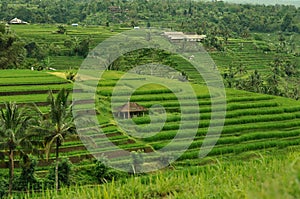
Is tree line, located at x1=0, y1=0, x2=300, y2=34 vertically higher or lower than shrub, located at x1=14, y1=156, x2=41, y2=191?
higher

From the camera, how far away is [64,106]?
14.1m

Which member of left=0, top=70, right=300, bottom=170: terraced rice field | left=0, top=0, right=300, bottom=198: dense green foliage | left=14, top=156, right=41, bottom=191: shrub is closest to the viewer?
left=0, top=0, right=300, bottom=198: dense green foliage

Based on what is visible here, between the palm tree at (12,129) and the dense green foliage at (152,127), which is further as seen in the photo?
the palm tree at (12,129)

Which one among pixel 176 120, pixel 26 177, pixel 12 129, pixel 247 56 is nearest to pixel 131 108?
pixel 176 120

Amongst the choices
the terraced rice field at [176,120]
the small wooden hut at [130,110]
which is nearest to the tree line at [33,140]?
the terraced rice field at [176,120]

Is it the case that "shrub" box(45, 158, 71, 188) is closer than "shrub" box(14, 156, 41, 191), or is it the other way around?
"shrub" box(14, 156, 41, 191)

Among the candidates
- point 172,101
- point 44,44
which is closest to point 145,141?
point 172,101

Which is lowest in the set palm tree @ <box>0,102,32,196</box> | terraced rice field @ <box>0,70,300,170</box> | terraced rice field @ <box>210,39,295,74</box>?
terraced rice field @ <box>210,39,295,74</box>

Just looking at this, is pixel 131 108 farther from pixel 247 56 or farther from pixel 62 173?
pixel 247 56

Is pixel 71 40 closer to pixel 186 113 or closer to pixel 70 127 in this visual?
pixel 186 113

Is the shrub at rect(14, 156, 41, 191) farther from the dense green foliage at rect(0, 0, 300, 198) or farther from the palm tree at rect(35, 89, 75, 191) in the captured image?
the palm tree at rect(35, 89, 75, 191)

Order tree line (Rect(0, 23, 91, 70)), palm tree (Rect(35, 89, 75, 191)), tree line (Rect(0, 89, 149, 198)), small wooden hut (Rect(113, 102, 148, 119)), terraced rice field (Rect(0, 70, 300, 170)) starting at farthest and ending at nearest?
tree line (Rect(0, 23, 91, 70)) < small wooden hut (Rect(113, 102, 148, 119)) < terraced rice field (Rect(0, 70, 300, 170)) < palm tree (Rect(35, 89, 75, 191)) < tree line (Rect(0, 89, 149, 198))

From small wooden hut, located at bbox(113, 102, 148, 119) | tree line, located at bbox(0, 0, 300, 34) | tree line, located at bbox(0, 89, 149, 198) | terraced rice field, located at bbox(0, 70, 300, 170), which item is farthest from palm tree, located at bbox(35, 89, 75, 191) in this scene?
tree line, located at bbox(0, 0, 300, 34)

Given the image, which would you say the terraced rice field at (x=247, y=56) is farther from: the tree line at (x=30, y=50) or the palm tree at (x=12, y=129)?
the palm tree at (x=12, y=129)
